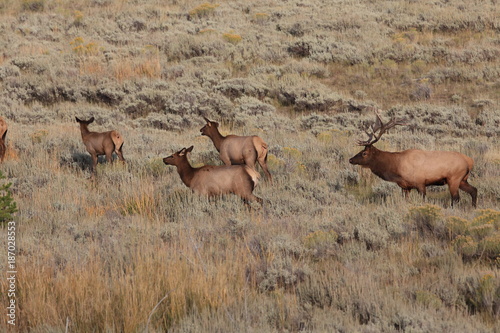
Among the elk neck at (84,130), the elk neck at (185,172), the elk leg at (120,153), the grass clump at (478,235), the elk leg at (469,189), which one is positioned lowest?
the elk leg at (120,153)

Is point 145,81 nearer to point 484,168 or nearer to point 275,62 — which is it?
point 275,62

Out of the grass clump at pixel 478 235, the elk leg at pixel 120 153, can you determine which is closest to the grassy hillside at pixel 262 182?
the grass clump at pixel 478 235

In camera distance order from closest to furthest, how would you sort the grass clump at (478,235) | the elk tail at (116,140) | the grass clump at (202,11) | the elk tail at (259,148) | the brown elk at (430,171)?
the grass clump at (478,235)
the brown elk at (430,171)
the elk tail at (259,148)
the elk tail at (116,140)
the grass clump at (202,11)

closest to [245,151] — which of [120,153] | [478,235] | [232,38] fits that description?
[120,153]

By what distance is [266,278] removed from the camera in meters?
5.00

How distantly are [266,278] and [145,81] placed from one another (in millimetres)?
15136

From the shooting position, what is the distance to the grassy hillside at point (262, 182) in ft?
14.1

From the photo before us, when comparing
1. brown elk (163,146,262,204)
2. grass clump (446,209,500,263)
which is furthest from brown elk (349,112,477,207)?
brown elk (163,146,262,204)

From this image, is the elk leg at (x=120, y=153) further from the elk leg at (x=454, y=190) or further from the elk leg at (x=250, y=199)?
the elk leg at (x=454, y=190)

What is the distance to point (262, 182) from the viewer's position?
9.68 metres

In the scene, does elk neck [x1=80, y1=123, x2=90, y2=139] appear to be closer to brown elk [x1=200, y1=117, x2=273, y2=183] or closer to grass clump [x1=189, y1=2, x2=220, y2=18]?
brown elk [x1=200, y1=117, x2=273, y2=183]

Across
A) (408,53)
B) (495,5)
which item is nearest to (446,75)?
(408,53)

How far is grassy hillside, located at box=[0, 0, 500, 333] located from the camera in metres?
4.31

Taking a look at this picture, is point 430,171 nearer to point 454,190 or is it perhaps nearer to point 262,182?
point 454,190
